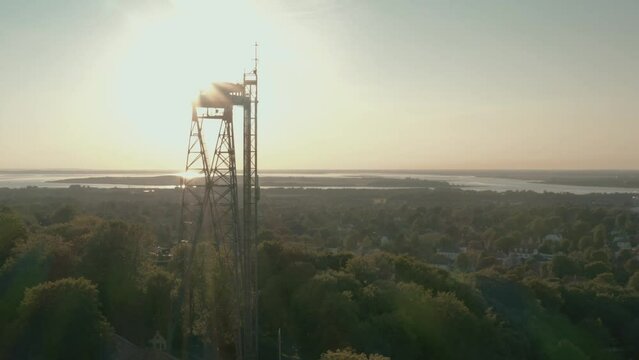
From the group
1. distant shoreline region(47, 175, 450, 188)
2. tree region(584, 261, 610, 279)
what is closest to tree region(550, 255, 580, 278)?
tree region(584, 261, 610, 279)

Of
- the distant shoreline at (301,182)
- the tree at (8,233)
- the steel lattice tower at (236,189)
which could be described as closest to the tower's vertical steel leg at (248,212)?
the steel lattice tower at (236,189)

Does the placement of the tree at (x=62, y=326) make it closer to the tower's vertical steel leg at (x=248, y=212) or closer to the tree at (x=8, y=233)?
the tower's vertical steel leg at (x=248, y=212)

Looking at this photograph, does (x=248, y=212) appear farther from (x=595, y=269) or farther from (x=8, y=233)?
(x=595, y=269)

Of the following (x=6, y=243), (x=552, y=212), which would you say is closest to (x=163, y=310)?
(x=6, y=243)

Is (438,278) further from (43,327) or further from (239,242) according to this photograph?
(43,327)

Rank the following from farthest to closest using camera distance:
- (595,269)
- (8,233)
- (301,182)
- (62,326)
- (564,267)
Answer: (301,182) → (564,267) → (595,269) → (8,233) → (62,326)

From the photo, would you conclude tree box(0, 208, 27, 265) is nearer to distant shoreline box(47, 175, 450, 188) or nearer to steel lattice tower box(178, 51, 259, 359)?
steel lattice tower box(178, 51, 259, 359)

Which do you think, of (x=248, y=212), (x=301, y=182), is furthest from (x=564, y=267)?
(x=301, y=182)

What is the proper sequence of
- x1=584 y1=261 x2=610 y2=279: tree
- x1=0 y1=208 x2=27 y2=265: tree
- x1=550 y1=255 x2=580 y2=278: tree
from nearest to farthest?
x1=0 y1=208 x2=27 y2=265: tree → x1=584 y1=261 x2=610 y2=279: tree → x1=550 y1=255 x2=580 y2=278: tree
